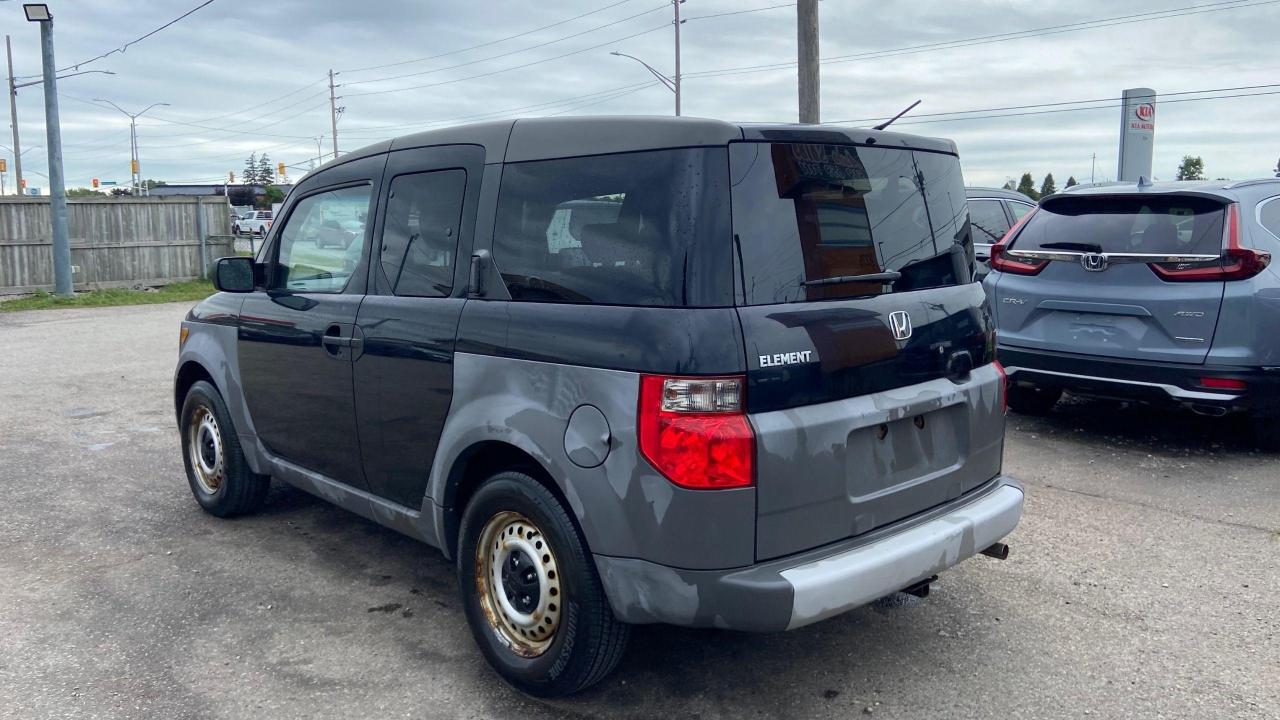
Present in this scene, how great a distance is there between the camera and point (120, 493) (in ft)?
20.5

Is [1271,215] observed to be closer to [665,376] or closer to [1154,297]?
[1154,297]

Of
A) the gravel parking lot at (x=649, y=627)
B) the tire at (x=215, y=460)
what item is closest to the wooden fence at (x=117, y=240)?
the gravel parking lot at (x=649, y=627)

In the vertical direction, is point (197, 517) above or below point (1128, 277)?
below

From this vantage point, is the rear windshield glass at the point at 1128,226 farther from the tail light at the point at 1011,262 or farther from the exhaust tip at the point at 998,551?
the exhaust tip at the point at 998,551

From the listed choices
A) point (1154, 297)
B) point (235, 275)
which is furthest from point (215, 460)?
point (1154, 297)

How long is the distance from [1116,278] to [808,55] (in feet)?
23.1

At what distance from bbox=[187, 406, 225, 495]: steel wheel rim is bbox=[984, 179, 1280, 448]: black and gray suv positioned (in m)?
5.10

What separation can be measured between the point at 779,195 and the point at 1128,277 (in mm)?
4259

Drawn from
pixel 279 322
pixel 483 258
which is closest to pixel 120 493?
pixel 279 322

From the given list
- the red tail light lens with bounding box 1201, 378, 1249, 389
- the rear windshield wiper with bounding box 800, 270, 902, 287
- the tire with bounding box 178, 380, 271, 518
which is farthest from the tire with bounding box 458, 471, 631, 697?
the red tail light lens with bounding box 1201, 378, 1249, 389

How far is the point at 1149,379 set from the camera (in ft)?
21.1

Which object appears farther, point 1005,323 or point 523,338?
point 1005,323

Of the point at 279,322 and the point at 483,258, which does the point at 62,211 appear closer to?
the point at 279,322

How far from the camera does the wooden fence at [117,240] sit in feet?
67.8
